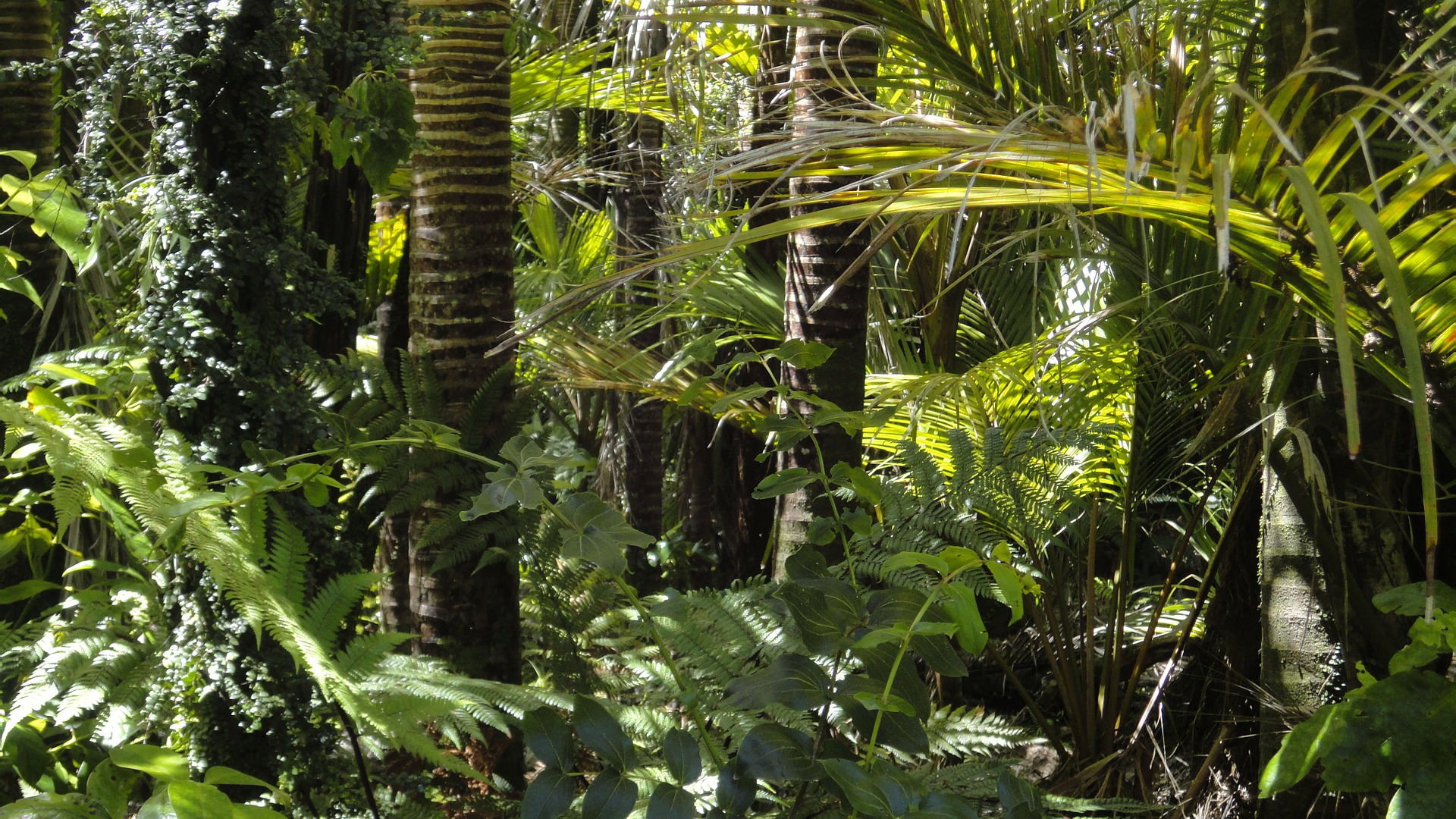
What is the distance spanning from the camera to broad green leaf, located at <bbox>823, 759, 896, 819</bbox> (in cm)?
78

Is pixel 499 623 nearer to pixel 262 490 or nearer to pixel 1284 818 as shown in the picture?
pixel 262 490

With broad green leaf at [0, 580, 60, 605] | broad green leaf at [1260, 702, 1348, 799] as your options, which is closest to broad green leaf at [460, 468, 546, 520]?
broad green leaf at [0, 580, 60, 605]

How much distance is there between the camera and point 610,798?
2.82 ft

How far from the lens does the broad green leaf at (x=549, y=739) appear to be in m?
0.90

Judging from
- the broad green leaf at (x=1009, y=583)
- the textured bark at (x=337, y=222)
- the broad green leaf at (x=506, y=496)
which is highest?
the textured bark at (x=337, y=222)

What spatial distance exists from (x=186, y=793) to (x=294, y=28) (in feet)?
3.20

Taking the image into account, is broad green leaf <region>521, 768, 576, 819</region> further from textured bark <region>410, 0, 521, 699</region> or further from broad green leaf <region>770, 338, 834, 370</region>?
textured bark <region>410, 0, 521, 699</region>

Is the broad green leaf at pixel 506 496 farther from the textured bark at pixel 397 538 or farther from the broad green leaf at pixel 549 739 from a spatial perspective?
the textured bark at pixel 397 538

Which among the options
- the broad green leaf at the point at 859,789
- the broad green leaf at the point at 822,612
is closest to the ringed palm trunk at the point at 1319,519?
the broad green leaf at the point at 822,612

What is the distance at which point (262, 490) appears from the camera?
1035mm

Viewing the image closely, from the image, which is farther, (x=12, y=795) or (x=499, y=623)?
(x=499, y=623)

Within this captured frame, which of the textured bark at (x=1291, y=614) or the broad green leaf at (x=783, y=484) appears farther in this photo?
the textured bark at (x=1291, y=614)

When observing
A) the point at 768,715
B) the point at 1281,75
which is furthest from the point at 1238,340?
the point at 768,715

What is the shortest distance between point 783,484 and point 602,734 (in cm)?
34
